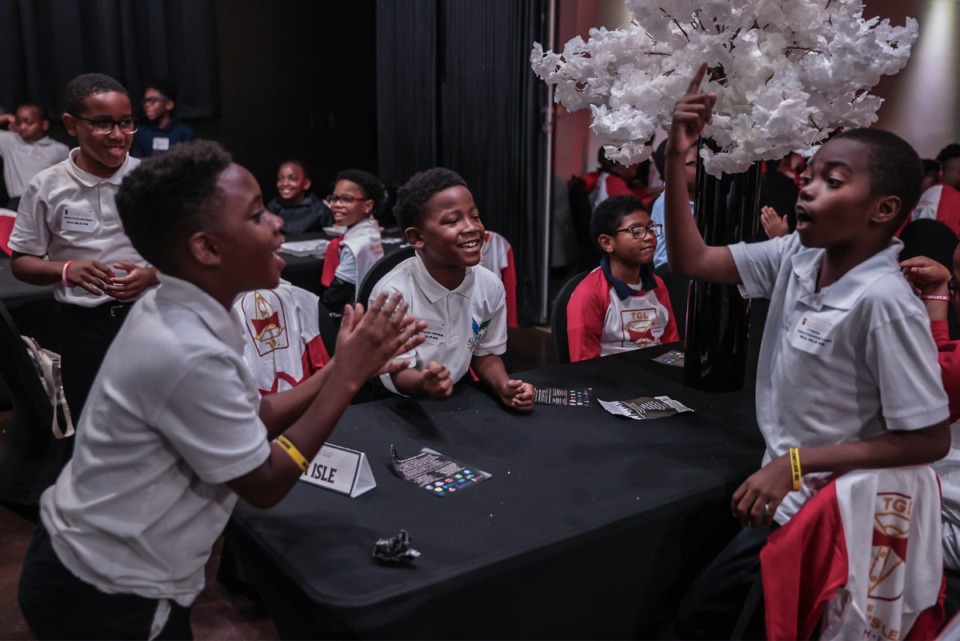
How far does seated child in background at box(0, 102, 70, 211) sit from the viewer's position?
6.07 m

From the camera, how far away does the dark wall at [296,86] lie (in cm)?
705

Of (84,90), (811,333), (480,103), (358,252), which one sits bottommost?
(358,252)

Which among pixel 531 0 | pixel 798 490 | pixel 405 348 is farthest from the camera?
pixel 531 0

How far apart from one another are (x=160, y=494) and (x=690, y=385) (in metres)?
1.37

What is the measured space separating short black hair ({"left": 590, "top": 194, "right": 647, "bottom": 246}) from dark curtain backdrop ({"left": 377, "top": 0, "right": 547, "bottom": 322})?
302cm

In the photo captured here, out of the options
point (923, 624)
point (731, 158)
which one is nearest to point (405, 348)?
point (731, 158)

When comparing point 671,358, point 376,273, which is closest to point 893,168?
point 671,358

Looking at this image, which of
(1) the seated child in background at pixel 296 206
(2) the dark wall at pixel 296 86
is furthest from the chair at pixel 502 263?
(2) the dark wall at pixel 296 86

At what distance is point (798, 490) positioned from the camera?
142 centimetres

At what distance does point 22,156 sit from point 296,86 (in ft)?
7.63

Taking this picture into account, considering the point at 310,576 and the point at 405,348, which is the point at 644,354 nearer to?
the point at 405,348

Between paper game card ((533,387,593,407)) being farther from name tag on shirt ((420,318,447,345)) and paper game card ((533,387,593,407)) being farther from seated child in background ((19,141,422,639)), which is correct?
seated child in background ((19,141,422,639))

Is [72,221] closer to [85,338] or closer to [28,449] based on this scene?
[85,338]

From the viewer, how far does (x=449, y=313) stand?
81.7 inches
